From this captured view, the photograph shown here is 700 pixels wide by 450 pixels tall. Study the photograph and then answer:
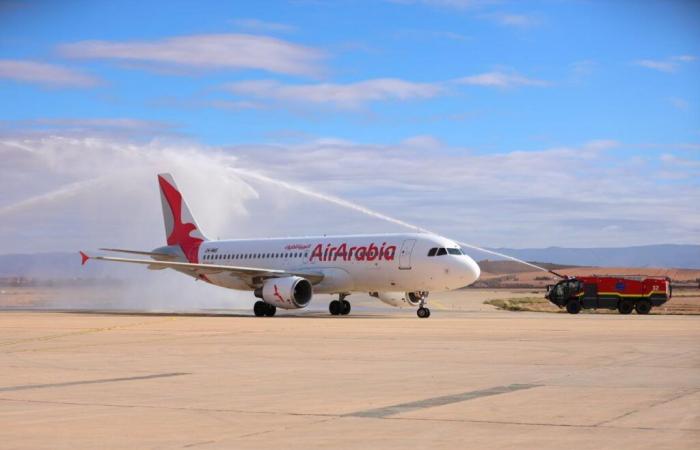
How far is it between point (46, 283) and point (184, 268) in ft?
99.8

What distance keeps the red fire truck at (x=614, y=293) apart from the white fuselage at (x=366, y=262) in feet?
28.4

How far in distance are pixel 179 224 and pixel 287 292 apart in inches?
575

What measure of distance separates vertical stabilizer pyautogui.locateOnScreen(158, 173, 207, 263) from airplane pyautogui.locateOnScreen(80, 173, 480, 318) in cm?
145

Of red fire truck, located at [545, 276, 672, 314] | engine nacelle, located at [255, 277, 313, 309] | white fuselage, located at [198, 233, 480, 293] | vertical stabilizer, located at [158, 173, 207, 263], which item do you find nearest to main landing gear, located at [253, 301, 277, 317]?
engine nacelle, located at [255, 277, 313, 309]

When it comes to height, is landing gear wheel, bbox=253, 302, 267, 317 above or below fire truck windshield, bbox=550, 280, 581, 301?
below

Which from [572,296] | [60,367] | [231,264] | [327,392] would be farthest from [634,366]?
[231,264]

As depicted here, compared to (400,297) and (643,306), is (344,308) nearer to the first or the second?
Result: (400,297)

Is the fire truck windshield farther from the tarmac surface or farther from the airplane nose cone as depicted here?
the tarmac surface

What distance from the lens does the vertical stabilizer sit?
56938mm

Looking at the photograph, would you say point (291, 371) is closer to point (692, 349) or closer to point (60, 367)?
point (60, 367)

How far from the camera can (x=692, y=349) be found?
72.5 ft

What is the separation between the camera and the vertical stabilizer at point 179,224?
5694cm

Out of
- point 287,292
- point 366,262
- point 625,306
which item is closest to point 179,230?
point 287,292

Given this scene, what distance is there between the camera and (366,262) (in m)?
46.3
